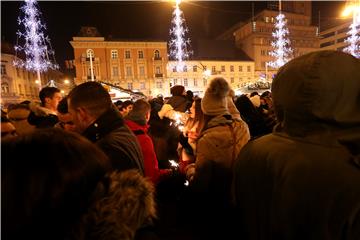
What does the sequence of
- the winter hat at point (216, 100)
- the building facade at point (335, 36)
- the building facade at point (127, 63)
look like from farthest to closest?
the building facade at point (335, 36)
the building facade at point (127, 63)
the winter hat at point (216, 100)

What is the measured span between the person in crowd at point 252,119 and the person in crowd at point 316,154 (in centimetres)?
391

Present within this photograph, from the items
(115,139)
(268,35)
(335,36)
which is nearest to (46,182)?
(115,139)

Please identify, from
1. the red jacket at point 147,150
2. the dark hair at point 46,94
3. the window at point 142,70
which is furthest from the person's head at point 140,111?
the window at point 142,70

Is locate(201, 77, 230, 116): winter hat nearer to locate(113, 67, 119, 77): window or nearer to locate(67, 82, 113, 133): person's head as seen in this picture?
locate(67, 82, 113, 133): person's head

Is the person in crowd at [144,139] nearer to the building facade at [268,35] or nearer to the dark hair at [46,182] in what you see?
the dark hair at [46,182]

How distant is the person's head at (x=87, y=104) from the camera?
237 centimetres

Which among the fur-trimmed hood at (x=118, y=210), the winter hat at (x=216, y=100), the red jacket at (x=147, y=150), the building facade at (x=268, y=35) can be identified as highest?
the building facade at (x=268, y=35)

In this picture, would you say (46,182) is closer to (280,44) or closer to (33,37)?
(33,37)

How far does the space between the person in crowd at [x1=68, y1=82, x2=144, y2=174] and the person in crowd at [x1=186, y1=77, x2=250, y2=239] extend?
2.69ft

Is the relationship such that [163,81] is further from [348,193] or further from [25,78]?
[348,193]

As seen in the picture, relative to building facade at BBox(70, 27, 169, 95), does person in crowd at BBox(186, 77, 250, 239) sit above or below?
below

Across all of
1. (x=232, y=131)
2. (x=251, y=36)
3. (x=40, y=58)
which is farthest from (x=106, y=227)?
(x=251, y=36)

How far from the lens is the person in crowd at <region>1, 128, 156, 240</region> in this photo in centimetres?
92

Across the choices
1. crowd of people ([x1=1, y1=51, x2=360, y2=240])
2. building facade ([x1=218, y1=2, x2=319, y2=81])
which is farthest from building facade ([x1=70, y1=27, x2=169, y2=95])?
crowd of people ([x1=1, y1=51, x2=360, y2=240])
